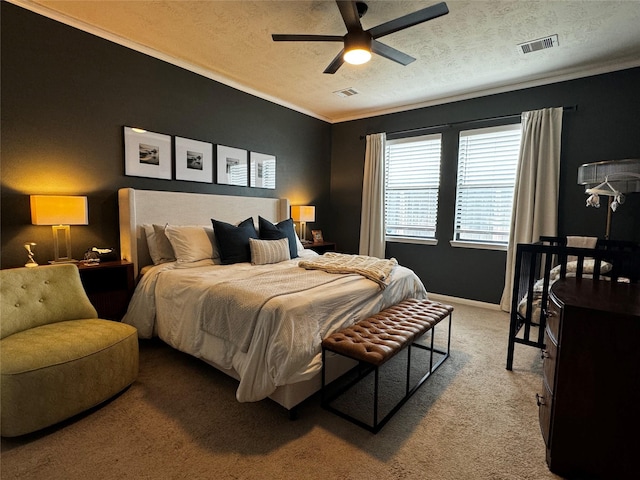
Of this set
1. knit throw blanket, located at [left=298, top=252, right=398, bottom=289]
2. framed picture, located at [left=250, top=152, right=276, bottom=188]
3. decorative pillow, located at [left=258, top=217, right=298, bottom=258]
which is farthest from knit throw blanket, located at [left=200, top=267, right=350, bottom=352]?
framed picture, located at [left=250, top=152, right=276, bottom=188]

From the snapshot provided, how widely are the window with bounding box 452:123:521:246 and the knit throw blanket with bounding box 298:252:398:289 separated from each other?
1.96 m

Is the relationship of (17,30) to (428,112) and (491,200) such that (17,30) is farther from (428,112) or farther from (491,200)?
(491,200)

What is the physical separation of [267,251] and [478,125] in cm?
327

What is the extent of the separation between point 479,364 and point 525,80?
335 centimetres

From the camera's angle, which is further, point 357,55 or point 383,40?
point 383,40

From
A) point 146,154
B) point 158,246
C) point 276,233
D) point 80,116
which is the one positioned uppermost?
point 80,116

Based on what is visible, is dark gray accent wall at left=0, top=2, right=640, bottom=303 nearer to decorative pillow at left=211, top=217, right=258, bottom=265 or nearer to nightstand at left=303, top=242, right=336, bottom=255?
nightstand at left=303, top=242, right=336, bottom=255

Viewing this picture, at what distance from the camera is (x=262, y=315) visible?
187cm

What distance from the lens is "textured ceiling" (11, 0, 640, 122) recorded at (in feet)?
8.23

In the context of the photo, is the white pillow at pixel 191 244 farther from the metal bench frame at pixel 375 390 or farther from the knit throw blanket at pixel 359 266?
the metal bench frame at pixel 375 390

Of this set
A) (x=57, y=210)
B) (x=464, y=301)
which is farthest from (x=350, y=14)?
(x=464, y=301)

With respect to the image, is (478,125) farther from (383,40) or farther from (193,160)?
(193,160)

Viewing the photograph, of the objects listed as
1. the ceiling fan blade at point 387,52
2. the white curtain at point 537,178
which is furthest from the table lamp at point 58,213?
the white curtain at point 537,178

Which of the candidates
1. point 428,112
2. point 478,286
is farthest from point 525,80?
point 478,286
